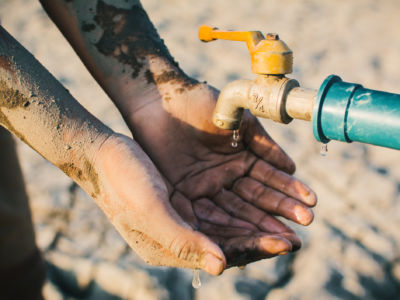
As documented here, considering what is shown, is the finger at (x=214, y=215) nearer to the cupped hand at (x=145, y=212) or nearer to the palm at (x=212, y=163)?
the palm at (x=212, y=163)

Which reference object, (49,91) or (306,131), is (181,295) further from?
(306,131)

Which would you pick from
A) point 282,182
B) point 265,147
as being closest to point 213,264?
point 282,182

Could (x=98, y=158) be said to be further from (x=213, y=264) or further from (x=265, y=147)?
(x=265, y=147)

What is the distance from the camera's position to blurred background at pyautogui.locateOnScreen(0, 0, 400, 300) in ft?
5.82

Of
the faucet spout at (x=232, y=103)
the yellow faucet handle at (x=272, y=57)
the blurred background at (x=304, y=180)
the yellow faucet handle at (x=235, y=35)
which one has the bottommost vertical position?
the blurred background at (x=304, y=180)

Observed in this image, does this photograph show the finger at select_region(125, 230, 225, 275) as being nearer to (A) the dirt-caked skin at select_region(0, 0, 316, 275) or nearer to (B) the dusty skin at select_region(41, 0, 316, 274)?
(A) the dirt-caked skin at select_region(0, 0, 316, 275)

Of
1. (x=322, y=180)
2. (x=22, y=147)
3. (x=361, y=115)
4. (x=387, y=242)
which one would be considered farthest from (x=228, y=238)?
(x=22, y=147)

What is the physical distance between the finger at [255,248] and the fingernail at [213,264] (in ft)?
0.47

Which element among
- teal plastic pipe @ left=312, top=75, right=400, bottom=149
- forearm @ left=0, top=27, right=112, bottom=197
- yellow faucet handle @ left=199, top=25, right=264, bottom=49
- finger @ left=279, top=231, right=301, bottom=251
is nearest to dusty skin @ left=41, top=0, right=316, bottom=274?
finger @ left=279, top=231, right=301, bottom=251

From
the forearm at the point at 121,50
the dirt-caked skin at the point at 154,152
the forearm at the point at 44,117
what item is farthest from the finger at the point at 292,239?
the forearm at the point at 121,50

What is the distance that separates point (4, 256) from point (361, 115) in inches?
56.6

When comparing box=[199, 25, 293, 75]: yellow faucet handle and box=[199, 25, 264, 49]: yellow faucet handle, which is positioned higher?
box=[199, 25, 264, 49]: yellow faucet handle

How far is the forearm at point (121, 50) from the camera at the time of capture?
1.55m

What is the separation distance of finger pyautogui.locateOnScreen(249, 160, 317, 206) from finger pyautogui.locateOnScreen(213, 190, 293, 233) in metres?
0.12
